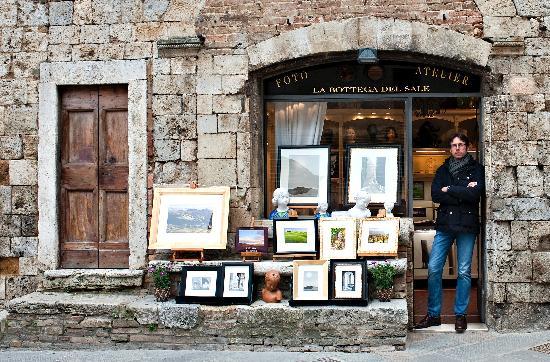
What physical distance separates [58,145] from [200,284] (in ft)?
8.21

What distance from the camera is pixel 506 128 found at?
7281 mm

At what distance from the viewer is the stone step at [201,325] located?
6.48 metres

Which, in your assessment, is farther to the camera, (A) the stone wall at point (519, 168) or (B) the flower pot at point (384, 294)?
(A) the stone wall at point (519, 168)

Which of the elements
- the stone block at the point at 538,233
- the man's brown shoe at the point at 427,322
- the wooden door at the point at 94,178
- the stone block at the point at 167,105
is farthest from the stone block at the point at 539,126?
the wooden door at the point at 94,178

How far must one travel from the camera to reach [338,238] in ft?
23.4

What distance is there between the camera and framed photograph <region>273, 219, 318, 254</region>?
7184mm

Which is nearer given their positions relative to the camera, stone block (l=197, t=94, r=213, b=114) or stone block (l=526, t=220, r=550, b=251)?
stone block (l=526, t=220, r=550, b=251)

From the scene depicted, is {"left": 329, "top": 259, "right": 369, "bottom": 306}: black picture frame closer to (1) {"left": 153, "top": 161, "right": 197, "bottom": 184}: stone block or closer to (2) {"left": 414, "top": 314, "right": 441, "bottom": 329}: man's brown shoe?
(2) {"left": 414, "top": 314, "right": 441, "bottom": 329}: man's brown shoe

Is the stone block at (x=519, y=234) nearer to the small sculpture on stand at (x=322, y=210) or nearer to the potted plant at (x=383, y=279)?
the potted plant at (x=383, y=279)

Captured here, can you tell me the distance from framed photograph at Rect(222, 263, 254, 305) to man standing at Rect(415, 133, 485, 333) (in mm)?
1937

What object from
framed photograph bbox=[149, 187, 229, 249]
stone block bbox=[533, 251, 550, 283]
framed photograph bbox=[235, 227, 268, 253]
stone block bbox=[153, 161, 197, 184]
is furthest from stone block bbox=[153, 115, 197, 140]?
stone block bbox=[533, 251, 550, 283]

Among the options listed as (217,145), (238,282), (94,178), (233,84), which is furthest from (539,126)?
(94,178)

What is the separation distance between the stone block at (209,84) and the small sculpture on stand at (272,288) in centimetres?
217

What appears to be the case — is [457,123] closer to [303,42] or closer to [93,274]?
[303,42]
